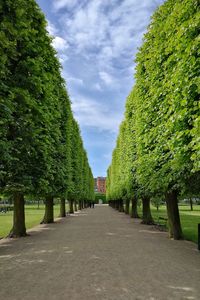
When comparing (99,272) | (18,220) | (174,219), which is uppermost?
(18,220)

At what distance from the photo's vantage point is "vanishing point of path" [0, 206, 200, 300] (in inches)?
289

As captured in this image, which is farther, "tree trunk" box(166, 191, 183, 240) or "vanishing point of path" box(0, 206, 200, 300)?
"tree trunk" box(166, 191, 183, 240)

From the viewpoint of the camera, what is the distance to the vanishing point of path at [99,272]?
7.33 metres

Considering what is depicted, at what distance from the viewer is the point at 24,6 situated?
9.78 m

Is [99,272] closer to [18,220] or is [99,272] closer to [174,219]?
[174,219]

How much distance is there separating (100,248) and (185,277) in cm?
525

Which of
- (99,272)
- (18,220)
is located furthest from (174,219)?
(99,272)

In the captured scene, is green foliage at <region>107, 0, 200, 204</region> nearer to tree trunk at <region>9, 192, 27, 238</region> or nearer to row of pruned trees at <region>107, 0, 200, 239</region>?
row of pruned trees at <region>107, 0, 200, 239</region>

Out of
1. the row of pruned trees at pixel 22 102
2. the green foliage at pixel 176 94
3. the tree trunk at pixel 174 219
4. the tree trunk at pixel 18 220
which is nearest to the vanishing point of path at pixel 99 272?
the tree trunk at pixel 174 219

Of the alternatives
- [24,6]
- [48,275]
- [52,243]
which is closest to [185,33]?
[24,6]

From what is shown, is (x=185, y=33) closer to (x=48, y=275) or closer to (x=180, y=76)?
(x=180, y=76)

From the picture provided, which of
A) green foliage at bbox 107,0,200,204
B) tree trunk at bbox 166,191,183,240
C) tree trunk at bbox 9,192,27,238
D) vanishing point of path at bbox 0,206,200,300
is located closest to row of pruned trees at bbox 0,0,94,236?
tree trunk at bbox 9,192,27,238

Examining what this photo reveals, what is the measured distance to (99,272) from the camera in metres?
9.22

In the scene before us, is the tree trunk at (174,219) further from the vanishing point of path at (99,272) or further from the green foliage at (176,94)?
the vanishing point of path at (99,272)
